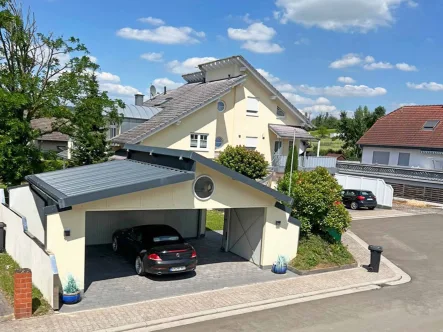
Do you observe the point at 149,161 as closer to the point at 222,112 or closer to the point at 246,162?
the point at 246,162

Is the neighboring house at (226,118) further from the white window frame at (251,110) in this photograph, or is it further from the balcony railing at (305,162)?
the balcony railing at (305,162)

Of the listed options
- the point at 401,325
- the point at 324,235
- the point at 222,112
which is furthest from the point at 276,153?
the point at 401,325

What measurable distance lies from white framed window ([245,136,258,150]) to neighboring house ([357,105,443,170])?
52.3ft

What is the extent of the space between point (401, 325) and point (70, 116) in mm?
16736

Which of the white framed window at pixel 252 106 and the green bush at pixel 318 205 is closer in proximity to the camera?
the green bush at pixel 318 205

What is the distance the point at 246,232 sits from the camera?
15164mm

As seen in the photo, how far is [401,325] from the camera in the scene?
33.9ft

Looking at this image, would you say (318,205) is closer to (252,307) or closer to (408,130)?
(252,307)

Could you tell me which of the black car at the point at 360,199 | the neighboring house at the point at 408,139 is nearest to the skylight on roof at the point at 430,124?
the neighboring house at the point at 408,139

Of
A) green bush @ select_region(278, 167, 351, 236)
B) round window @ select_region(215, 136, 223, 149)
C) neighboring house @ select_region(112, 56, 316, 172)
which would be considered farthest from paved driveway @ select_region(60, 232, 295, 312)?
round window @ select_region(215, 136, 223, 149)

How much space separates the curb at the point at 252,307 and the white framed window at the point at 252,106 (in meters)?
17.9

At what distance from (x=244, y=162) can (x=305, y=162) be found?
26.9 ft

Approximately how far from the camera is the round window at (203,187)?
495 inches

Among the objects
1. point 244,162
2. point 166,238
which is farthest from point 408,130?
point 166,238
